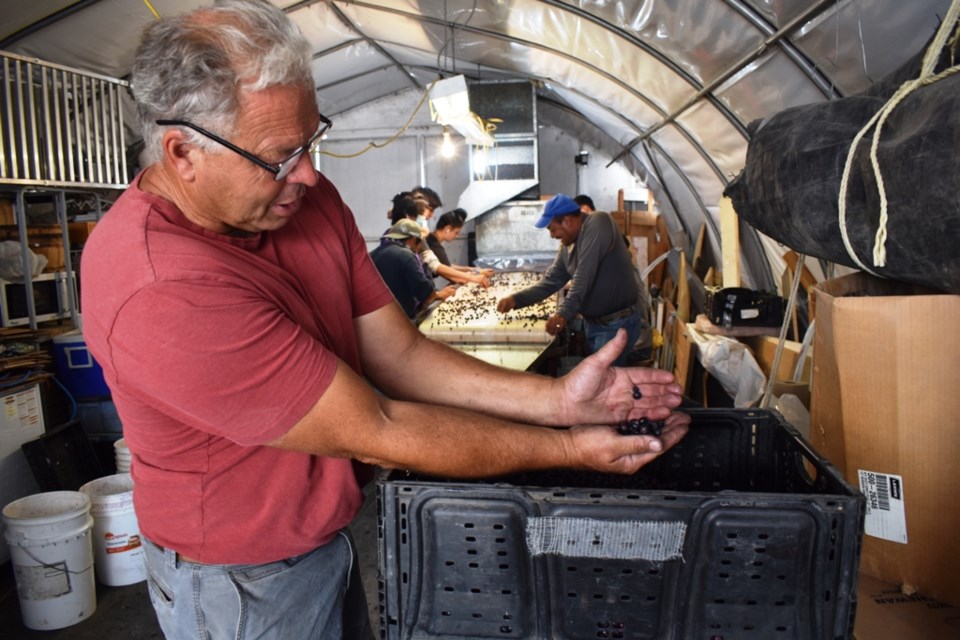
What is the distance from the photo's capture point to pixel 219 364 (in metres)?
1.12

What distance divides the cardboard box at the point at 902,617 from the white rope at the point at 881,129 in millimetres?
783

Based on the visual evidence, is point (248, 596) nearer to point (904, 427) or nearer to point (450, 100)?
point (904, 427)

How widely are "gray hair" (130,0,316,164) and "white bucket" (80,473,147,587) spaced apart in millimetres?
2934

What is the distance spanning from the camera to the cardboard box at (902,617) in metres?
1.50

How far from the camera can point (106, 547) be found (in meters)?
3.59

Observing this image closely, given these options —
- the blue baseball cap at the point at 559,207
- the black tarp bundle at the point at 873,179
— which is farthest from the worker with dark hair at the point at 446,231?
the black tarp bundle at the point at 873,179

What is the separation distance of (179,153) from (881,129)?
1.32 meters

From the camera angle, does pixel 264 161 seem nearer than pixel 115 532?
Yes

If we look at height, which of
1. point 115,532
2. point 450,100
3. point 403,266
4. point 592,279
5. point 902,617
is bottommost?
Answer: point 115,532

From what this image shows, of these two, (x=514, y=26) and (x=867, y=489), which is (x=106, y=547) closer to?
(x=867, y=489)

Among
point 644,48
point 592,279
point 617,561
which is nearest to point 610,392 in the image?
point 617,561

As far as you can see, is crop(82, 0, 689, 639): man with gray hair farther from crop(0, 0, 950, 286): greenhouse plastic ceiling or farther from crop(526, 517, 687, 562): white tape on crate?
crop(0, 0, 950, 286): greenhouse plastic ceiling

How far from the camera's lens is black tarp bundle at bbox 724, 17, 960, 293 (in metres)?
1.11

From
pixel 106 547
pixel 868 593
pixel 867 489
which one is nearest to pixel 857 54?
pixel 867 489
